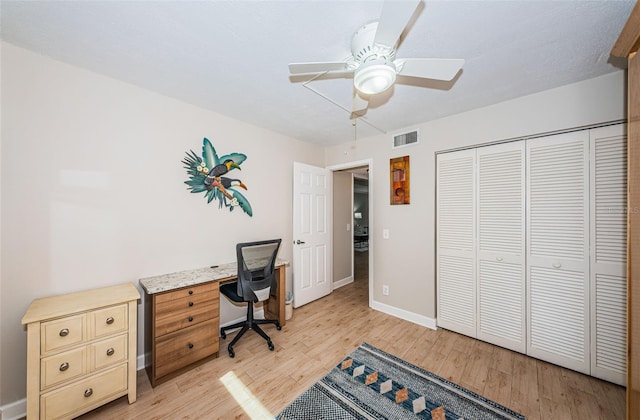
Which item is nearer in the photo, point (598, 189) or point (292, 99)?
point (598, 189)

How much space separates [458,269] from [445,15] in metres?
2.33

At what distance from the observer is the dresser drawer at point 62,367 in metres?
1.37

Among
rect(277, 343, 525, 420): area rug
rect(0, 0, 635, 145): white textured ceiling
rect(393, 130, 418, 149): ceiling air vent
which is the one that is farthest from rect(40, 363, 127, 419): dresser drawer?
rect(393, 130, 418, 149): ceiling air vent

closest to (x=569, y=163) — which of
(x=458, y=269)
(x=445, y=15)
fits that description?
(x=458, y=269)

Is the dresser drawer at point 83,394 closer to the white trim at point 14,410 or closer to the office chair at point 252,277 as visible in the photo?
the white trim at point 14,410

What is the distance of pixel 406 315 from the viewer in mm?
2924

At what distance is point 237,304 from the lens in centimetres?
278

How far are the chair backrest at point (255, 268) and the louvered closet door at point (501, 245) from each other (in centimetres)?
222

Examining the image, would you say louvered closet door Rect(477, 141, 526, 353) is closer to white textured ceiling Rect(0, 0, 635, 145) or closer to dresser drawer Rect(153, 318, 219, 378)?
white textured ceiling Rect(0, 0, 635, 145)

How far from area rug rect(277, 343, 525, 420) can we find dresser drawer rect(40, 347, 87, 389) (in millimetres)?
1340

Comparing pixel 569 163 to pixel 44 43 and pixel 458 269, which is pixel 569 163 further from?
pixel 44 43

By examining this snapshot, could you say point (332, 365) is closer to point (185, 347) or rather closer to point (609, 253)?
point (185, 347)

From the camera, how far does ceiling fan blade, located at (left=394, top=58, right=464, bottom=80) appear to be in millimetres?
1286

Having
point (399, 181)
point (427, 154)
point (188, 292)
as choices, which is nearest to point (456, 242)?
point (399, 181)
